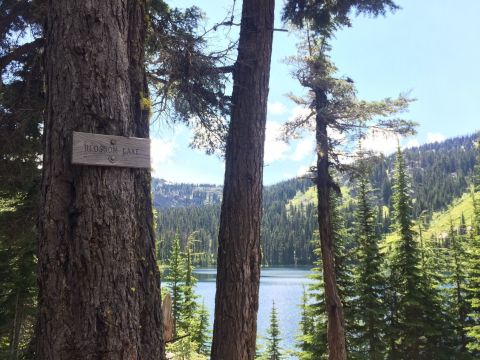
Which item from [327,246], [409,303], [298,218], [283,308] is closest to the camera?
[327,246]

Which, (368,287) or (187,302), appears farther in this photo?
(187,302)

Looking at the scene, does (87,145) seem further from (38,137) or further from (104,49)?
(38,137)

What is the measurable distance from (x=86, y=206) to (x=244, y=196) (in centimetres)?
214

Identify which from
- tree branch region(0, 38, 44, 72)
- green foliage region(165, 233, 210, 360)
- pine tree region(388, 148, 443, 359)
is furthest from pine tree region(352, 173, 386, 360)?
tree branch region(0, 38, 44, 72)

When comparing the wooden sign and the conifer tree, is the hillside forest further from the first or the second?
the conifer tree

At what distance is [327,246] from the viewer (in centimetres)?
1083

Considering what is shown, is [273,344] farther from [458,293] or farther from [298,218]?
[298,218]

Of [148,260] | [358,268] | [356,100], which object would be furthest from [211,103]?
[358,268]

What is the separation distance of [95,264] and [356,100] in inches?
382

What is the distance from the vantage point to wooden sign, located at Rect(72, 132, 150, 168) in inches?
95.1

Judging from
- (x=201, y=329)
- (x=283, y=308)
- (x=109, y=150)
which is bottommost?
(x=283, y=308)

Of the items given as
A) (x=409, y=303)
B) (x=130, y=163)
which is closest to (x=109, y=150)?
(x=130, y=163)

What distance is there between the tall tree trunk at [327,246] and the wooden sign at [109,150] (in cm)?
864

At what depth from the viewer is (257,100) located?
4.53 m
